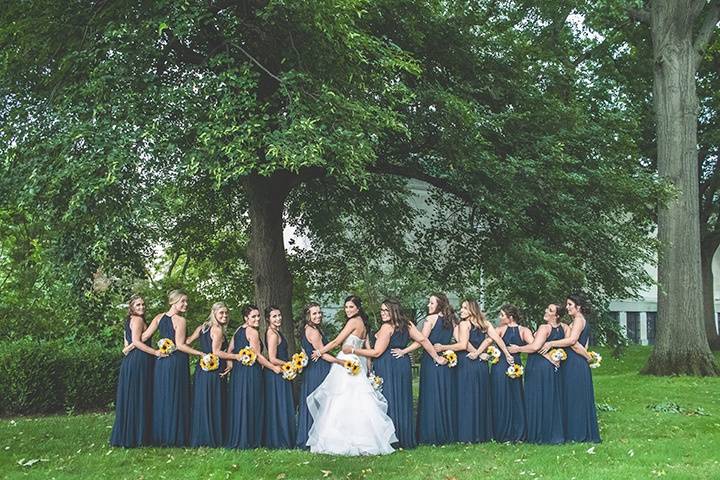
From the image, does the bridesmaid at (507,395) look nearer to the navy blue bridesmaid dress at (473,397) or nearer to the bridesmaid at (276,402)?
the navy blue bridesmaid dress at (473,397)

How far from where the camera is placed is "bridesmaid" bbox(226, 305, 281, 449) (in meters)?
11.3

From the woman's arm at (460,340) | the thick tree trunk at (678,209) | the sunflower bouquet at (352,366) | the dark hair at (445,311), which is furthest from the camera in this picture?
the thick tree trunk at (678,209)

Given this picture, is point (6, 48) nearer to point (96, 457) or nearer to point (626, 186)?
point (96, 457)

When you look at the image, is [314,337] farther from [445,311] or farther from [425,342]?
[445,311]

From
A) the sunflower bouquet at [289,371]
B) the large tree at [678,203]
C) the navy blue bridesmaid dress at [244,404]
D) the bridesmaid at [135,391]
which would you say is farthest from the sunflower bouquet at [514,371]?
the large tree at [678,203]

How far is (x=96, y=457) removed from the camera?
10.5 meters

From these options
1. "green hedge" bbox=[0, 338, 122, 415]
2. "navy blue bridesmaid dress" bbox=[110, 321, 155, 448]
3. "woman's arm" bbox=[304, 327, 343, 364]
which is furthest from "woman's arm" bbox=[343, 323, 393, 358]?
"green hedge" bbox=[0, 338, 122, 415]

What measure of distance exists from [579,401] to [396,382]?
8.33 ft

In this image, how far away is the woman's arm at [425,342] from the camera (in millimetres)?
11195

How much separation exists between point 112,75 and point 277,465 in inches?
214

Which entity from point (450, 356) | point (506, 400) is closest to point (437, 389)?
point (450, 356)

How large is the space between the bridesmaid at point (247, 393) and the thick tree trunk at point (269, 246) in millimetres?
3490

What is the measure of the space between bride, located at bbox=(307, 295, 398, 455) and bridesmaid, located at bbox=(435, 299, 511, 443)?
1.19 metres

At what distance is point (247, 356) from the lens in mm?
11289
